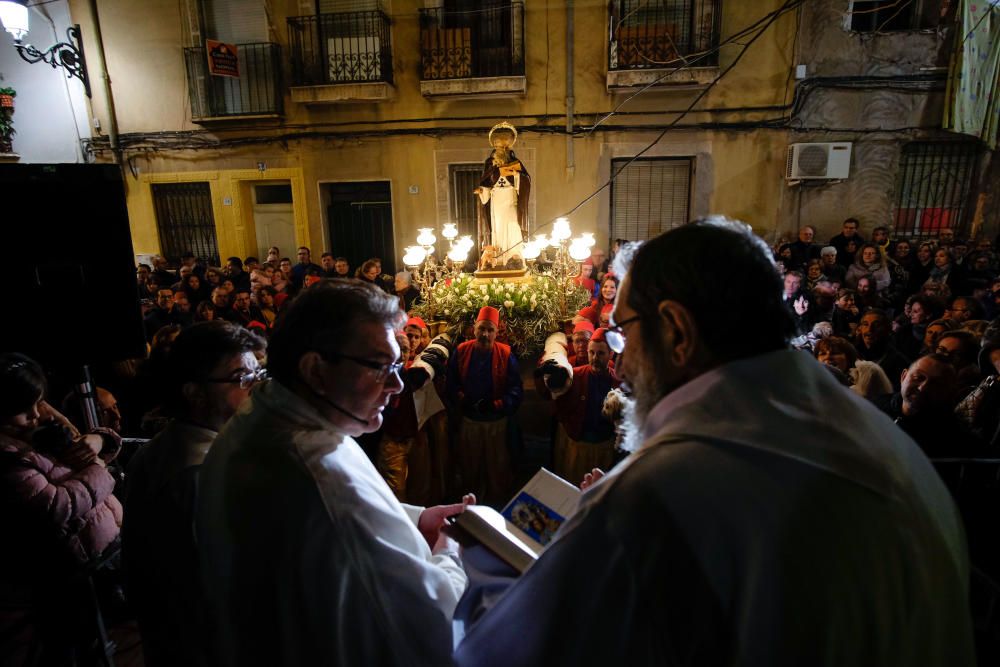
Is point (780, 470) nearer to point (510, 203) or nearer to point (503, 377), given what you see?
point (503, 377)

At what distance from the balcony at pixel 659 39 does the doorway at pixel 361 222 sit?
5.39 meters

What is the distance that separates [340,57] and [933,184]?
12.1m

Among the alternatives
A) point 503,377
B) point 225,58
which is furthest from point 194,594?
point 225,58

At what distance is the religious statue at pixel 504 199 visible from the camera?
726cm

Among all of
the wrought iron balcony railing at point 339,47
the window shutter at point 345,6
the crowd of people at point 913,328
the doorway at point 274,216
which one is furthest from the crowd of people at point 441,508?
the window shutter at point 345,6

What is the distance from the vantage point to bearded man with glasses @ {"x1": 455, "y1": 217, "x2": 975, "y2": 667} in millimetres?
849

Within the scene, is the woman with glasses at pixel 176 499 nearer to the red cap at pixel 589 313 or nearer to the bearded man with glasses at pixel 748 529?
the bearded man with glasses at pixel 748 529

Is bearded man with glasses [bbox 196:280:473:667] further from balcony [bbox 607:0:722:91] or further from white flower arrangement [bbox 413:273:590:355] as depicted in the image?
balcony [bbox 607:0:722:91]

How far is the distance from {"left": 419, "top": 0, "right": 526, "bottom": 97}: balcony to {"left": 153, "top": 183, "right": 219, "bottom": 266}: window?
579cm

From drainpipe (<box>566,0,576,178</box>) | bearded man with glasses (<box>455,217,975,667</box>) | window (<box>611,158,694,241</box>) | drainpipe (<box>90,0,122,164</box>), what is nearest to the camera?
bearded man with glasses (<box>455,217,975,667</box>)

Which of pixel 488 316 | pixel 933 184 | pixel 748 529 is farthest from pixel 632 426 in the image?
pixel 933 184

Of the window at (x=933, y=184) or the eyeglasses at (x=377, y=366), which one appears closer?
the eyeglasses at (x=377, y=366)

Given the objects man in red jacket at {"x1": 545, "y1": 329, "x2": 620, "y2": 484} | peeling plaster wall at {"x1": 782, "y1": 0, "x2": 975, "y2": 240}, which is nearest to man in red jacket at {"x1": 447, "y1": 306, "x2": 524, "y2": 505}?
man in red jacket at {"x1": 545, "y1": 329, "x2": 620, "y2": 484}

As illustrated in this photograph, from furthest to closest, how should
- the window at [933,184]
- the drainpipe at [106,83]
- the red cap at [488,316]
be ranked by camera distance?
1. the drainpipe at [106,83]
2. the window at [933,184]
3. the red cap at [488,316]
